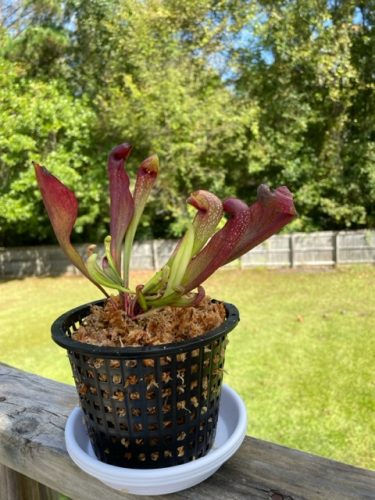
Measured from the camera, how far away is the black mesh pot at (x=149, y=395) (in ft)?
2.10

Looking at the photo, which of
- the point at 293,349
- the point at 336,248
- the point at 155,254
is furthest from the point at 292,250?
the point at 293,349

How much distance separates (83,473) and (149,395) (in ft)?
0.81

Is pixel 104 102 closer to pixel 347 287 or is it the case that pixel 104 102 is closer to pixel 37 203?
pixel 37 203

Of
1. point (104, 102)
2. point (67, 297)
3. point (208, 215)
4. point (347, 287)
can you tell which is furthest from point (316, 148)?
point (208, 215)

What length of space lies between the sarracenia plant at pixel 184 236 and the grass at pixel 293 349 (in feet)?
1.85

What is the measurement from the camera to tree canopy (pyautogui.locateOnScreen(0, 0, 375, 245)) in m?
9.10

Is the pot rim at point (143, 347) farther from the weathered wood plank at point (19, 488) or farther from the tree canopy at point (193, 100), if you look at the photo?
the tree canopy at point (193, 100)

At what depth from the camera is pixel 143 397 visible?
0.66 m

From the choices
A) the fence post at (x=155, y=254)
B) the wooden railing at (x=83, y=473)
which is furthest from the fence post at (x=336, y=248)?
the wooden railing at (x=83, y=473)

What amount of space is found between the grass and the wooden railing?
16.8 inches

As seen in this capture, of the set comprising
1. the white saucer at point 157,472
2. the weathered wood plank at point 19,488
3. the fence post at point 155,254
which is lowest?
the fence post at point 155,254

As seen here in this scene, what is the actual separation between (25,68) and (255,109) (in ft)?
18.7

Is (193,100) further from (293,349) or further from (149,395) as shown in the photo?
(149,395)

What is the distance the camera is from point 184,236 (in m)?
0.68
